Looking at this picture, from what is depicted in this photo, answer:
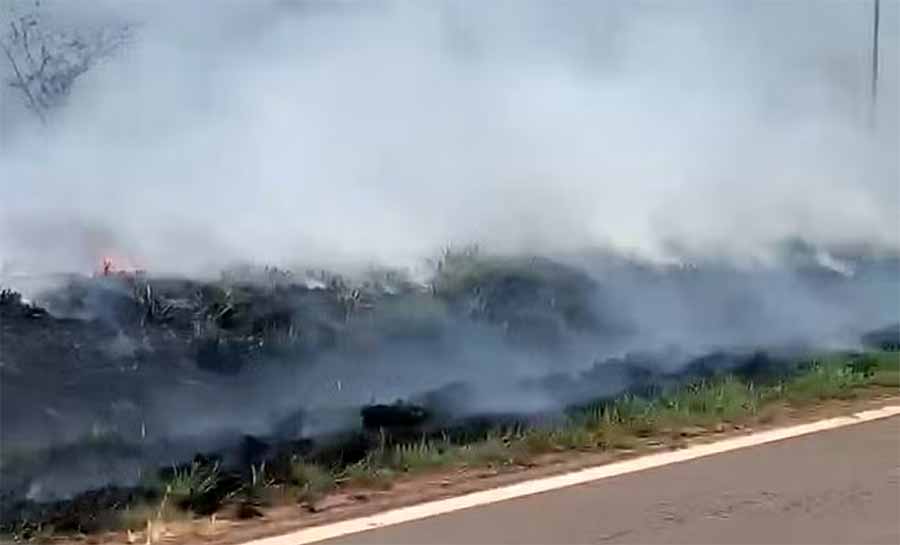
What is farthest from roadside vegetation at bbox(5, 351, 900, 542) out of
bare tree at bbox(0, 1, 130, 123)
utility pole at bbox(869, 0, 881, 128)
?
utility pole at bbox(869, 0, 881, 128)

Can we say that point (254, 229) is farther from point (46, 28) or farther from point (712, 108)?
point (712, 108)

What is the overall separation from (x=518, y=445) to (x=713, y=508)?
156 centimetres

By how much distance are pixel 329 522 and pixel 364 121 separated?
3.99 metres

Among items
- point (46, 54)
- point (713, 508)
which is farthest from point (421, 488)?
point (46, 54)

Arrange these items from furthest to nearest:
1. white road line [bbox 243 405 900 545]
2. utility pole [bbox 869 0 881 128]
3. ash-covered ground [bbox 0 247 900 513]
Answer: utility pole [bbox 869 0 881 128], ash-covered ground [bbox 0 247 900 513], white road line [bbox 243 405 900 545]

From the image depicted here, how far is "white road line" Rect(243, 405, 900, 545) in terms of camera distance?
6.93 m

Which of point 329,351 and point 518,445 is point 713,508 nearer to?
point 518,445

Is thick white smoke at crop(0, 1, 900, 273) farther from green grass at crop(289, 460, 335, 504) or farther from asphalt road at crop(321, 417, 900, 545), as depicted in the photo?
asphalt road at crop(321, 417, 900, 545)

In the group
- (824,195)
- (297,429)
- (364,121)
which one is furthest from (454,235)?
(824,195)

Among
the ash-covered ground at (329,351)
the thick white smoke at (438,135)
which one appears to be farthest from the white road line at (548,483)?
the thick white smoke at (438,135)

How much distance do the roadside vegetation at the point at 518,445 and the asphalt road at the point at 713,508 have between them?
70cm

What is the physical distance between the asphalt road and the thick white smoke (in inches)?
111

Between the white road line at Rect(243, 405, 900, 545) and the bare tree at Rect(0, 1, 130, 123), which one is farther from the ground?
the bare tree at Rect(0, 1, 130, 123)

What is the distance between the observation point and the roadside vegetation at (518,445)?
282 inches
